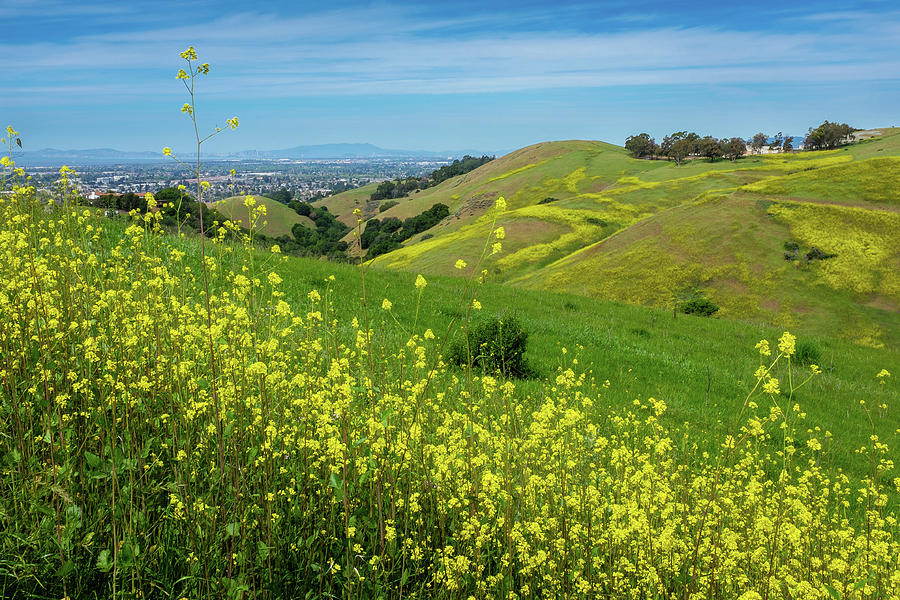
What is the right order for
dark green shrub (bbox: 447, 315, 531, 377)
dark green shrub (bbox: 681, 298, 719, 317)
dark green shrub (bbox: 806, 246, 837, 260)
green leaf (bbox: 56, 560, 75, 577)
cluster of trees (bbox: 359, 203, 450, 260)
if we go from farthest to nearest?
cluster of trees (bbox: 359, 203, 450, 260), dark green shrub (bbox: 806, 246, 837, 260), dark green shrub (bbox: 681, 298, 719, 317), dark green shrub (bbox: 447, 315, 531, 377), green leaf (bbox: 56, 560, 75, 577)

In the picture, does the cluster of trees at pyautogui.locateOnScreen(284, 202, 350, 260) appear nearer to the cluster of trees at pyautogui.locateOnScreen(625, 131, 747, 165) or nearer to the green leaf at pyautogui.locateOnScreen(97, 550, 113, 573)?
the cluster of trees at pyautogui.locateOnScreen(625, 131, 747, 165)

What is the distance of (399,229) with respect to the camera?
10538 centimetres

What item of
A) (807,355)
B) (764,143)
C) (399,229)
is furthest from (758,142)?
(807,355)

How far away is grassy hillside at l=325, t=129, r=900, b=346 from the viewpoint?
1235 inches

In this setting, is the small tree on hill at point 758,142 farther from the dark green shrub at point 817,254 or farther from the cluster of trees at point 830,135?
the dark green shrub at point 817,254

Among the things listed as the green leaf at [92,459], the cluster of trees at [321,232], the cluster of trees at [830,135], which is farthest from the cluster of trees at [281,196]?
the green leaf at [92,459]

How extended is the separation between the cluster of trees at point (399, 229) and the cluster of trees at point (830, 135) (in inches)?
3012

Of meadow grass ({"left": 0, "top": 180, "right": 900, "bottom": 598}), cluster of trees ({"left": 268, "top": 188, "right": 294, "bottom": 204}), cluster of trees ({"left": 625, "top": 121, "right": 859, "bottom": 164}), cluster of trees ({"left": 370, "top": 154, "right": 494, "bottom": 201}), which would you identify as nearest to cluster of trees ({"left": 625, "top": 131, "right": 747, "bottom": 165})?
cluster of trees ({"left": 625, "top": 121, "right": 859, "bottom": 164})

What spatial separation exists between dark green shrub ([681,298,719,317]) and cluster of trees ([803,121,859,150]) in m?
94.6

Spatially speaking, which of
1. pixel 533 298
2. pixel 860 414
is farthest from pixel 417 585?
pixel 533 298

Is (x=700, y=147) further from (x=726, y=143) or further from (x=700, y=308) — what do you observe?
(x=700, y=308)

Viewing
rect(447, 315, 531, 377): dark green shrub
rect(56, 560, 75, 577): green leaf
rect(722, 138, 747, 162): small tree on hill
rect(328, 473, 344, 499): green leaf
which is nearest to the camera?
rect(56, 560, 75, 577): green leaf

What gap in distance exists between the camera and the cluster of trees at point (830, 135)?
334 ft

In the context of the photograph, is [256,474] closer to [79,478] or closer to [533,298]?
[79,478]
